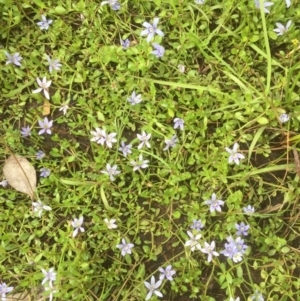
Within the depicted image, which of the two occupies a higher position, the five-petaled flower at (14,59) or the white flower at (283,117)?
the five-petaled flower at (14,59)

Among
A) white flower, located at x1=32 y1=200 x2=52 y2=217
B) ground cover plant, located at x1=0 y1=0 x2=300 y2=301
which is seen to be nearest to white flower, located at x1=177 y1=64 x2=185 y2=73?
ground cover plant, located at x1=0 y1=0 x2=300 y2=301

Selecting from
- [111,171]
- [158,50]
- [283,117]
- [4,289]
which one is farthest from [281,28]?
[4,289]

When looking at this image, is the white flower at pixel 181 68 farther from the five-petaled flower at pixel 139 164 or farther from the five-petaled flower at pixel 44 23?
the five-petaled flower at pixel 44 23

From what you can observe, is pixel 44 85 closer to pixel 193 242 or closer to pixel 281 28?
pixel 193 242

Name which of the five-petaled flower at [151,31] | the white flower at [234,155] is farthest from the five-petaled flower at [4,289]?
the five-petaled flower at [151,31]

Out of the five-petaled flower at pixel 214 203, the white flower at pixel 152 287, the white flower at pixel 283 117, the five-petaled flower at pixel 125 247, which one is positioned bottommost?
the white flower at pixel 152 287

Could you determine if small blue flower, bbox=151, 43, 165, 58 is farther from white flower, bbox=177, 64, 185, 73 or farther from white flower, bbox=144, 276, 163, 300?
white flower, bbox=144, 276, 163, 300

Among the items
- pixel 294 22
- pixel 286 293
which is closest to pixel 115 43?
pixel 294 22

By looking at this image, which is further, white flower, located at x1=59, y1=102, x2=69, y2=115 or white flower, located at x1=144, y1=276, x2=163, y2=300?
white flower, located at x1=59, y1=102, x2=69, y2=115
